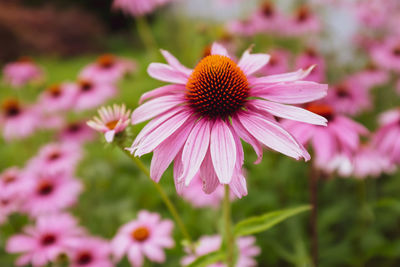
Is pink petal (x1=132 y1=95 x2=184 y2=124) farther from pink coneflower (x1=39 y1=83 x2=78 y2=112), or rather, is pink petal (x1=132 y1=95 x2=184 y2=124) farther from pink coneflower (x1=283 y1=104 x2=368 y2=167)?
pink coneflower (x1=39 y1=83 x2=78 y2=112)

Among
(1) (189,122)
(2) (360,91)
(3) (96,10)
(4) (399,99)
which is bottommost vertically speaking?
(4) (399,99)

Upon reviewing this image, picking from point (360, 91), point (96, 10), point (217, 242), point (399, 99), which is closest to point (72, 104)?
point (217, 242)

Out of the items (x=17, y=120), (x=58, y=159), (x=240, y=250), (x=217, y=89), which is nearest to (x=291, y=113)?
(x=217, y=89)

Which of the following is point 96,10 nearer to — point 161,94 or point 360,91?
point 360,91

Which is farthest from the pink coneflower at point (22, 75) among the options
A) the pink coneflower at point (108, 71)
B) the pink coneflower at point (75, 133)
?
the pink coneflower at point (75, 133)

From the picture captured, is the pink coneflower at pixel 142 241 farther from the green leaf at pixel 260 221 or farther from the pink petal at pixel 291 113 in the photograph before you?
the pink petal at pixel 291 113
